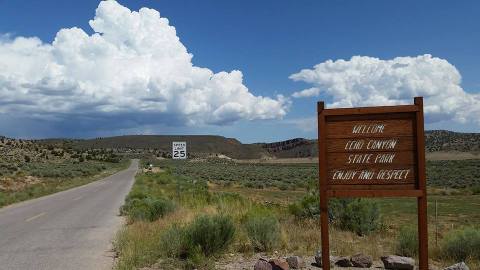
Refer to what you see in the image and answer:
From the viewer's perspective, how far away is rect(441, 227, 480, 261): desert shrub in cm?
908

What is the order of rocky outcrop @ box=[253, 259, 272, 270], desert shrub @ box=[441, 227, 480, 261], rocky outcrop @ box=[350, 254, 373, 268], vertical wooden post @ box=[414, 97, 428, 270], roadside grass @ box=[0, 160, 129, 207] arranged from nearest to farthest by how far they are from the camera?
vertical wooden post @ box=[414, 97, 428, 270] → rocky outcrop @ box=[253, 259, 272, 270] → rocky outcrop @ box=[350, 254, 373, 268] → desert shrub @ box=[441, 227, 480, 261] → roadside grass @ box=[0, 160, 129, 207]

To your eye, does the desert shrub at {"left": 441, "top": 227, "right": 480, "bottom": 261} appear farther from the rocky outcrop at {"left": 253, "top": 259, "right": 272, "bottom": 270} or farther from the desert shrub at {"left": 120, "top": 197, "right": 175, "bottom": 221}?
the desert shrub at {"left": 120, "top": 197, "right": 175, "bottom": 221}

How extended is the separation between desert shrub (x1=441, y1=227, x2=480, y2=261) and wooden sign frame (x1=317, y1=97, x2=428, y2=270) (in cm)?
242

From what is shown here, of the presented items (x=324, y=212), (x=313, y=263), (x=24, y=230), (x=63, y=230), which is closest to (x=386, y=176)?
(x=324, y=212)

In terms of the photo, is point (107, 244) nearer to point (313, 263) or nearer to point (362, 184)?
point (313, 263)

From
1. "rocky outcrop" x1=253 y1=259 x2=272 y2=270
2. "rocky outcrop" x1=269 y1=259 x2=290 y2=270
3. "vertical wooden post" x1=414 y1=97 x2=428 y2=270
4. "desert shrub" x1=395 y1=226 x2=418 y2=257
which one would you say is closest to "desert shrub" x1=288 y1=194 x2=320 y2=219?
"desert shrub" x1=395 y1=226 x2=418 y2=257

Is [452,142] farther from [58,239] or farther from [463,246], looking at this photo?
[58,239]

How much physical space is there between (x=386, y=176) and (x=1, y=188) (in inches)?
1568

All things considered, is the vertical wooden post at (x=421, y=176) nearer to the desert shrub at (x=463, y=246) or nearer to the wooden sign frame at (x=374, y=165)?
the wooden sign frame at (x=374, y=165)

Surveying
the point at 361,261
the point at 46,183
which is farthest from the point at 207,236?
the point at 46,183

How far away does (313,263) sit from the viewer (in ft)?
29.0

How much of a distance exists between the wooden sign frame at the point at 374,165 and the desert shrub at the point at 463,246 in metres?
2.42

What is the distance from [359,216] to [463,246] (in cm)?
451

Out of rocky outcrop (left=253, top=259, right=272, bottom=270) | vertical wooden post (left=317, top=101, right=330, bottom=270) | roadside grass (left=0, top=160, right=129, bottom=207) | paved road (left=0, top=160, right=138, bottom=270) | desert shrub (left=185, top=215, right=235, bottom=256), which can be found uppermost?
vertical wooden post (left=317, top=101, right=330, bottom=270)
